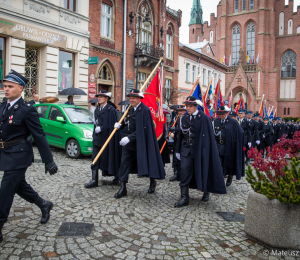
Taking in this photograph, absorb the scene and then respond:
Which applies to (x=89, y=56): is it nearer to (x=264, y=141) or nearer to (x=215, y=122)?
(x=264, y=141)

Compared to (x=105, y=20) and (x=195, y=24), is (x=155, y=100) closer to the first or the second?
(x=105, y=20)

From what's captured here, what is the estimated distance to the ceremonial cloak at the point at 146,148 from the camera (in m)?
5.53

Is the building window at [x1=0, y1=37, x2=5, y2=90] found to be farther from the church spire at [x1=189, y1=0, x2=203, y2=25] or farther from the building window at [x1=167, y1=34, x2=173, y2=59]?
the church spire at [x1=189, y1=0, x2=203, y2=25]

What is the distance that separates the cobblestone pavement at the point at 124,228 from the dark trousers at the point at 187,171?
48 cm

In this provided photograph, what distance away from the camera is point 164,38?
82.7 feet

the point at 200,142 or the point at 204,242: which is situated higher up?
the point at 200,142

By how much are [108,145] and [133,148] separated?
2.78 ft

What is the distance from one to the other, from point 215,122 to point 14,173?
16.9 ft

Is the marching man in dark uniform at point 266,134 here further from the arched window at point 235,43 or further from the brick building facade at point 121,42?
the arched window at point 235,43

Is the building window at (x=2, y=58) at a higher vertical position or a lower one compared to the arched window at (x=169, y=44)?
lower

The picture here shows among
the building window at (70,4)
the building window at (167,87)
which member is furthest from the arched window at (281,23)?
the building window at (70,4)

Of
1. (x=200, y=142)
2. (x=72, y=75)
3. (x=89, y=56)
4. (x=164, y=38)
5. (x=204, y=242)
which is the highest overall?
(x=164, y=38)

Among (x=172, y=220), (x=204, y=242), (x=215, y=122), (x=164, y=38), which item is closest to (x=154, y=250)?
(x=204, y=242)

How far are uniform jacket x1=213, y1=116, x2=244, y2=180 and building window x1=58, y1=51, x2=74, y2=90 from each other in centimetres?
1145
